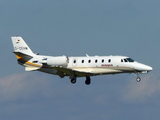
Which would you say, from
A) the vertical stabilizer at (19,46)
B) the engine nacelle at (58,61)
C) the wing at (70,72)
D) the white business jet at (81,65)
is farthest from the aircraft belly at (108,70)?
the vertical stabilizer at (19,46)

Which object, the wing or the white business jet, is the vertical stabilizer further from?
the wing

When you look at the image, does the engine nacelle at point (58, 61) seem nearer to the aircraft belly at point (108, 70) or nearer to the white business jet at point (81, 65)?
the white business jet at point (81, 65)

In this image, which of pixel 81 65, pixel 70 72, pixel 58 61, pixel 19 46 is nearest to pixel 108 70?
pixel 81 65

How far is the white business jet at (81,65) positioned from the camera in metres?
54.7

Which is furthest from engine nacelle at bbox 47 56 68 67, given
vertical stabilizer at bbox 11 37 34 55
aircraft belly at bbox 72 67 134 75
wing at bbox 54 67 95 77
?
vertical stabilizer at bbox 11 37 34 55

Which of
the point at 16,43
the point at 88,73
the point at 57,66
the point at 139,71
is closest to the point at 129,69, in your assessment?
the point at 139,71

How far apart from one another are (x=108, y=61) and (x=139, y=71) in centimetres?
415

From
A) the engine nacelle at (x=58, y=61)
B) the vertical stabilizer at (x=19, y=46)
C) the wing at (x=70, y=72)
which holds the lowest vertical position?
the wing at (x=70, y=72)

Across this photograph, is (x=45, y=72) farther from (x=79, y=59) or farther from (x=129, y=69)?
(x=129, y=69)

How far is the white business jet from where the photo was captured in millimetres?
54656

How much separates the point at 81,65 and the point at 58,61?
3.11 m

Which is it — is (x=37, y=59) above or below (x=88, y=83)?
above

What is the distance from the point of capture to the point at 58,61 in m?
55.5

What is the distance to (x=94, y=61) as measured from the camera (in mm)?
55594
